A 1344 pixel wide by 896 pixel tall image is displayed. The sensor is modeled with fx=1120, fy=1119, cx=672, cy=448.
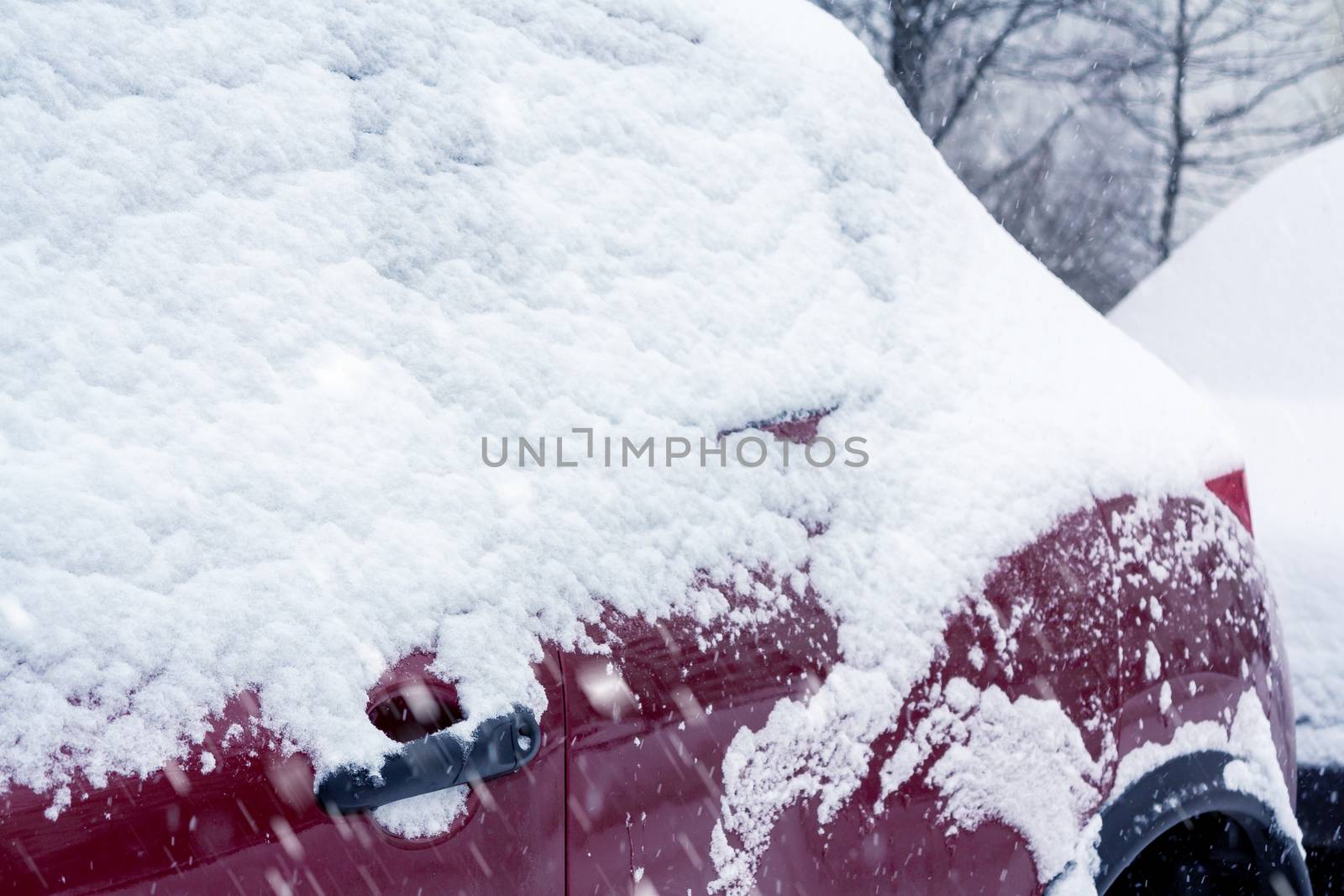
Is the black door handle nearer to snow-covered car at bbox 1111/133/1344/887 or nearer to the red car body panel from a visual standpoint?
the red car body panel

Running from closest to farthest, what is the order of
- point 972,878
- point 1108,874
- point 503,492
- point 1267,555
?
point 503,492 → point 972,878 → point 1108,874 → point 1267,555

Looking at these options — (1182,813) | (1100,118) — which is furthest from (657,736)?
(1100,118)

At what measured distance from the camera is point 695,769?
1.22 meters

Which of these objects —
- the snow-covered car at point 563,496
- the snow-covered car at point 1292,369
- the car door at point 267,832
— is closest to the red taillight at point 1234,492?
the snow-covered car at point 563,496

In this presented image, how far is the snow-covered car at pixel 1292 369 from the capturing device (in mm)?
2418

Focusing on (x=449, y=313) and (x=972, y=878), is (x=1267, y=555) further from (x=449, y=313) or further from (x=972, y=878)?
(x=449, y=313)

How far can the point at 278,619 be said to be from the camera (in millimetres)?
1024

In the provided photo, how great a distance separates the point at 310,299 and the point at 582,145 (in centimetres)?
45

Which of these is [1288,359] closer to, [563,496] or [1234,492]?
[1234,492]

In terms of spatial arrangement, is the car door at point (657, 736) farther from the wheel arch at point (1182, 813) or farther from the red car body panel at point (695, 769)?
the wheel arch at point (1182, 813)

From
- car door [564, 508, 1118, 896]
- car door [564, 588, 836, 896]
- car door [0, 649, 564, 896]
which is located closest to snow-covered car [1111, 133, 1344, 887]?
car door [564, 508, 1118, 896]

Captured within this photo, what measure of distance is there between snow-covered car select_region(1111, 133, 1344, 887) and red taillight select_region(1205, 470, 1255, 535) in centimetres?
59

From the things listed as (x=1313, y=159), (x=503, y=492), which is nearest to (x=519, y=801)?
(x=503, y=492)

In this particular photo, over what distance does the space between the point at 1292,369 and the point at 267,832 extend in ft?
10.7
